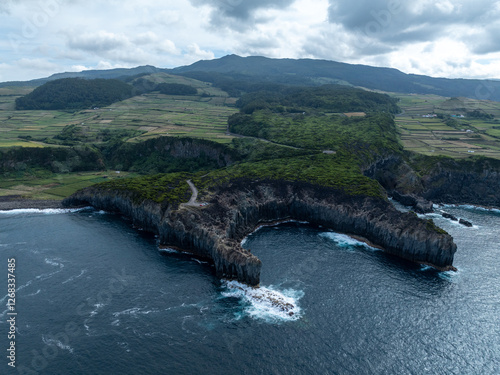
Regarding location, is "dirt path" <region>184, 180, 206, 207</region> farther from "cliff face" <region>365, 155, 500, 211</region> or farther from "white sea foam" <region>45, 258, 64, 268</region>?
"cliff face" <region>365, 155, 500, 211</region>

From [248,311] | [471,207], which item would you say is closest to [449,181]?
[471,207]

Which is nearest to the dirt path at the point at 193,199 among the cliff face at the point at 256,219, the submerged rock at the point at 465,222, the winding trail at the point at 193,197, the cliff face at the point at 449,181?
the winding trail at the point at 193,197

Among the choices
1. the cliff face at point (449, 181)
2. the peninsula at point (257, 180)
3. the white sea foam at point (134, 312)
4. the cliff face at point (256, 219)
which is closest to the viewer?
the white sea foam at point (134, 312)

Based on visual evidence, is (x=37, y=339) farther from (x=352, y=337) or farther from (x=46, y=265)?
(x=352, y=337)

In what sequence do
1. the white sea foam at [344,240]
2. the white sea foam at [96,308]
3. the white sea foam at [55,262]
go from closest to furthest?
the white sea foam at [96,308] → the white sea foam at [55,262] → the white sea foam at [344,240]


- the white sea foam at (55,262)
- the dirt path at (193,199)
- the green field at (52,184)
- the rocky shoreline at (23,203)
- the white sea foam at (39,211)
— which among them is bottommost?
the white sea foam at (55,262)

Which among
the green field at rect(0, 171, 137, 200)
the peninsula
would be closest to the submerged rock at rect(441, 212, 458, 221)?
the peninsula

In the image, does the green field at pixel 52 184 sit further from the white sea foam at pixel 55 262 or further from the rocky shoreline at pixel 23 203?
the white sea foam at pixel 55 262
